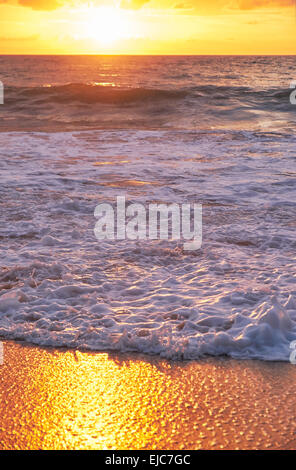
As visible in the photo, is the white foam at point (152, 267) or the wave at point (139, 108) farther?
the wave at point (139, 108)

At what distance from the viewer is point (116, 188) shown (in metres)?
7.40

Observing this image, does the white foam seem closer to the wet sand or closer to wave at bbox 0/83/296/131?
the wet sand

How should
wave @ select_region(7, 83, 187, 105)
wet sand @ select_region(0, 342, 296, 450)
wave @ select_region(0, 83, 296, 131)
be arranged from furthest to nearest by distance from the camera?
1. wave @ select_region(7, 83, 187, 105)
2. wave @ select_region(0, 83, 296, 131)
3. wet sand @ select_region(0, 342, 296, 450)

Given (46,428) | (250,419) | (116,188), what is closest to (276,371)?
(250,419)

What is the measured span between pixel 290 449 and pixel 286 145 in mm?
10313

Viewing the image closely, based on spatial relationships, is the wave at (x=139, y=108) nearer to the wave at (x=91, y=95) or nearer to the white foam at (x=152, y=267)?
the wave at (x=91, y=95)

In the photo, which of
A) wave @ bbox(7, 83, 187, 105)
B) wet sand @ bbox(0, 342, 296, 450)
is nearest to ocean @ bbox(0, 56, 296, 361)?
wet sand @ bbox(0, 342, 296, 450)

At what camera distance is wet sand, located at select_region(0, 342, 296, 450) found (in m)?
2.26

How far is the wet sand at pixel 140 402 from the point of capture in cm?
226

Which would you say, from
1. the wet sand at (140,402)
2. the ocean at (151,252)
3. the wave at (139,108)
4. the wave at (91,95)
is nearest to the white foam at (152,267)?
the ocean at (151,252)

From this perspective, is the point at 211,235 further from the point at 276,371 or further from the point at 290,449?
the point at 290,449

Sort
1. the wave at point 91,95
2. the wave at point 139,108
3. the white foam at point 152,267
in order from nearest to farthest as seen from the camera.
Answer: the white foam at point 152,267
the wave at point 139,108
the wave at point 91,95

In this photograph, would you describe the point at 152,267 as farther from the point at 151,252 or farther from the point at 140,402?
the point at 140,402
